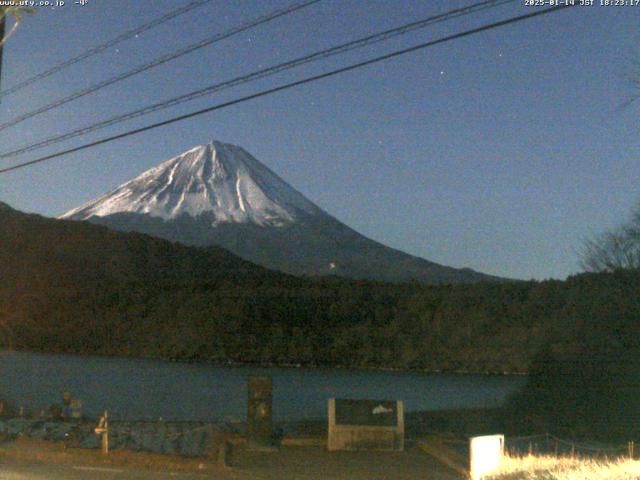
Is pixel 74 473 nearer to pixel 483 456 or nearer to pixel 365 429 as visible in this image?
pixel 365 429

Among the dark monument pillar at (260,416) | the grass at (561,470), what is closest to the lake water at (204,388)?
the dark monument pillar at (260,416)

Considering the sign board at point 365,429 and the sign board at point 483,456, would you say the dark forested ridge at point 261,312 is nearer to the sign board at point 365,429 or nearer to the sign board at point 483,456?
the sign board at point 365,429

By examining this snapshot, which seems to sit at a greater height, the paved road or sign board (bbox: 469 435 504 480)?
sign board (bbox: 469 435 504 480)

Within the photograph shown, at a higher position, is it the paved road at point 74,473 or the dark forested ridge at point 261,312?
the dark forested ridge at point 261,312

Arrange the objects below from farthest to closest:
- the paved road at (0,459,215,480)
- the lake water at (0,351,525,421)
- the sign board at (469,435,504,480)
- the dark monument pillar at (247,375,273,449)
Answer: the lake water at (0,351,525,421)
the dark monument pillar at (247,375,273,449)
the paved road at (0,459,215,480)
the sign board at (469,435,504,480)

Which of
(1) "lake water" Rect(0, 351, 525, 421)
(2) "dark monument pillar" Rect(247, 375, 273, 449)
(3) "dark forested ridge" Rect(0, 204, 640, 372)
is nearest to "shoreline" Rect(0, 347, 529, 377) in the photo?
(3) "dark forested ridge" Rect(0, 204, 640, 372)

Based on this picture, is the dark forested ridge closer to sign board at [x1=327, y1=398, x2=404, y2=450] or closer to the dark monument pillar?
sign board at [x1=327, y1=398, x2=404, y2=450]
